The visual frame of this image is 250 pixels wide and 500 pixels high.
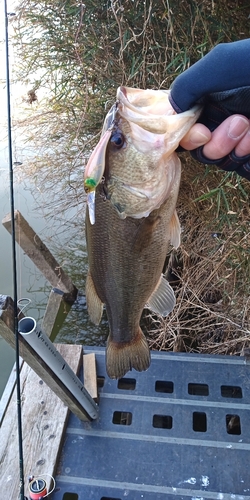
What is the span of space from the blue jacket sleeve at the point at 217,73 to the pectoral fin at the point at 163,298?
2.48 ft

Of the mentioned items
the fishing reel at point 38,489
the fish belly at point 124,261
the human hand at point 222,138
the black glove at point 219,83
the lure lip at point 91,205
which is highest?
the black glove at point 219,83

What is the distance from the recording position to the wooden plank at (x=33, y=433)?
210 cm

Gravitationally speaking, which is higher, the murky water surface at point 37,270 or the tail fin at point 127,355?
the tail fin at point 127,355

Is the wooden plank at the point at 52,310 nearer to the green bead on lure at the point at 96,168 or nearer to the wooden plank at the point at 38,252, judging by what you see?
the wooden plank at the point at 38,252

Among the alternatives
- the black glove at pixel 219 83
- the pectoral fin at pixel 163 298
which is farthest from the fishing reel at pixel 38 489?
the black glove at pixel 219 83

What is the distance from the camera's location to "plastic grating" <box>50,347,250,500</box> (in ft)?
6.65

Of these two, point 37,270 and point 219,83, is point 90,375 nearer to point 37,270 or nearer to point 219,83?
point 219,83

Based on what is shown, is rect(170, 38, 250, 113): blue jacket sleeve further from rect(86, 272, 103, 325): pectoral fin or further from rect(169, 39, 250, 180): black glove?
rect(86, 272, 103, 325): pectoral fin

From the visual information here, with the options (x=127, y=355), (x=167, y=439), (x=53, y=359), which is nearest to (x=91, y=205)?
(x=127, y=355)

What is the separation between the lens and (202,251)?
3.10 metres

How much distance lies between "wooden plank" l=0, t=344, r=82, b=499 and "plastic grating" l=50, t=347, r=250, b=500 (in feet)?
0.23

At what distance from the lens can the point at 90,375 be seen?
2.53m

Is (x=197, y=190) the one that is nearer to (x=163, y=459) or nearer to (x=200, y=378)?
(x=200, y=378)

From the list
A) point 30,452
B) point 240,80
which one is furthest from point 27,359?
point 240,80
